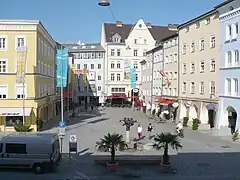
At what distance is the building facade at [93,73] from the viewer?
94250 mm

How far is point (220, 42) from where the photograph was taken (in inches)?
1619

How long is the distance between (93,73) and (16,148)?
238 feet

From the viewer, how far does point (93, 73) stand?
92.6 metres

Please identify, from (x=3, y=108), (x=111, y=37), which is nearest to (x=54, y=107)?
(x=3, y=108)

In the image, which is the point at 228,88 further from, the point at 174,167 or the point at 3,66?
the point at 3,66

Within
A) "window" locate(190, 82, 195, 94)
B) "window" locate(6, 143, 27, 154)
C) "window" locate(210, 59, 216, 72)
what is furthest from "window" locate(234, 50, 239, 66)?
"window" locate(6, 143, 27, 154)

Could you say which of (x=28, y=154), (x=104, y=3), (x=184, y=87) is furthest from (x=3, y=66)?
(x=104, y=3)

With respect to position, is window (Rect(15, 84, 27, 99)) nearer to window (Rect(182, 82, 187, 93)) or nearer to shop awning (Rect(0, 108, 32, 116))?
shop awning (Rect(0, 108, 32, 116))

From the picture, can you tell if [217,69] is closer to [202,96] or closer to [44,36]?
[202,96]

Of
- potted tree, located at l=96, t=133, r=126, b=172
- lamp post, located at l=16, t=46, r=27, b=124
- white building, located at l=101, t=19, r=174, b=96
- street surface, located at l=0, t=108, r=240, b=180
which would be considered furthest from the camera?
white building, located at l=101, t=19, r=174, b=96

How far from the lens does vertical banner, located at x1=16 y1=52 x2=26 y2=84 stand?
3862cm

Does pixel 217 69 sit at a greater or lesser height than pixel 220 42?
lesser

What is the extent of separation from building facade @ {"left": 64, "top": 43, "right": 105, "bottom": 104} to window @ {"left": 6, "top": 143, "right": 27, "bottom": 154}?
72515 mm

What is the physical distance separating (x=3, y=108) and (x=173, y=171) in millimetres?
25199
